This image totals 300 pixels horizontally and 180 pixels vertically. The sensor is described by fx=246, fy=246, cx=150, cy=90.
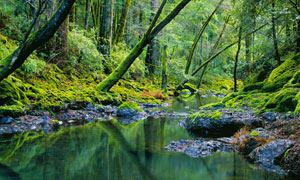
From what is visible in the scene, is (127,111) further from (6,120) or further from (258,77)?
(258,77)

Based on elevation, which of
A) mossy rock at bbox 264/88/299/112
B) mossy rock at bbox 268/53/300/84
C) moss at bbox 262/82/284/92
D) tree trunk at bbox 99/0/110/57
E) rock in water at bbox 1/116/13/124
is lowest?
rock in water at bbox 1/116/13/124

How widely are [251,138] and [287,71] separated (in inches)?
202

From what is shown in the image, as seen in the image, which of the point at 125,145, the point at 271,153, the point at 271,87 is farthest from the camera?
the point at 271,87

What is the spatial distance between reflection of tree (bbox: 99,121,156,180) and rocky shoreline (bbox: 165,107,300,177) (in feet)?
2.78

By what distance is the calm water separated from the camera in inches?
152

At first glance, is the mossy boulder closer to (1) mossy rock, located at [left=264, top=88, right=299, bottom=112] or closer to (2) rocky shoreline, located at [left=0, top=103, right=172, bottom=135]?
(2) rocky shoreline, located at [left=0, top=103, right=172, bottom=135]

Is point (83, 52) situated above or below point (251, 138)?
above

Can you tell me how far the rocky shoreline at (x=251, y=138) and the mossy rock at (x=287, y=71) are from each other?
2040 mm

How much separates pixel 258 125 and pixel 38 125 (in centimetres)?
579

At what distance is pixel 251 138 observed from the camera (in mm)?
4895

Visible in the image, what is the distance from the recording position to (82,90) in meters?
10.1

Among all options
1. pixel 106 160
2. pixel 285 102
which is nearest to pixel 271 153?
pixel 285 102

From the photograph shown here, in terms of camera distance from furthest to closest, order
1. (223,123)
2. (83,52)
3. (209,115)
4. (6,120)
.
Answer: (83,52), (209,115), (223,123), (6,120)

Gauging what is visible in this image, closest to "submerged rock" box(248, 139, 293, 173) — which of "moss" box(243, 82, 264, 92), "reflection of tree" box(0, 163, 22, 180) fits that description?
"reflection of tree" box(0, 163, 22, 180)
